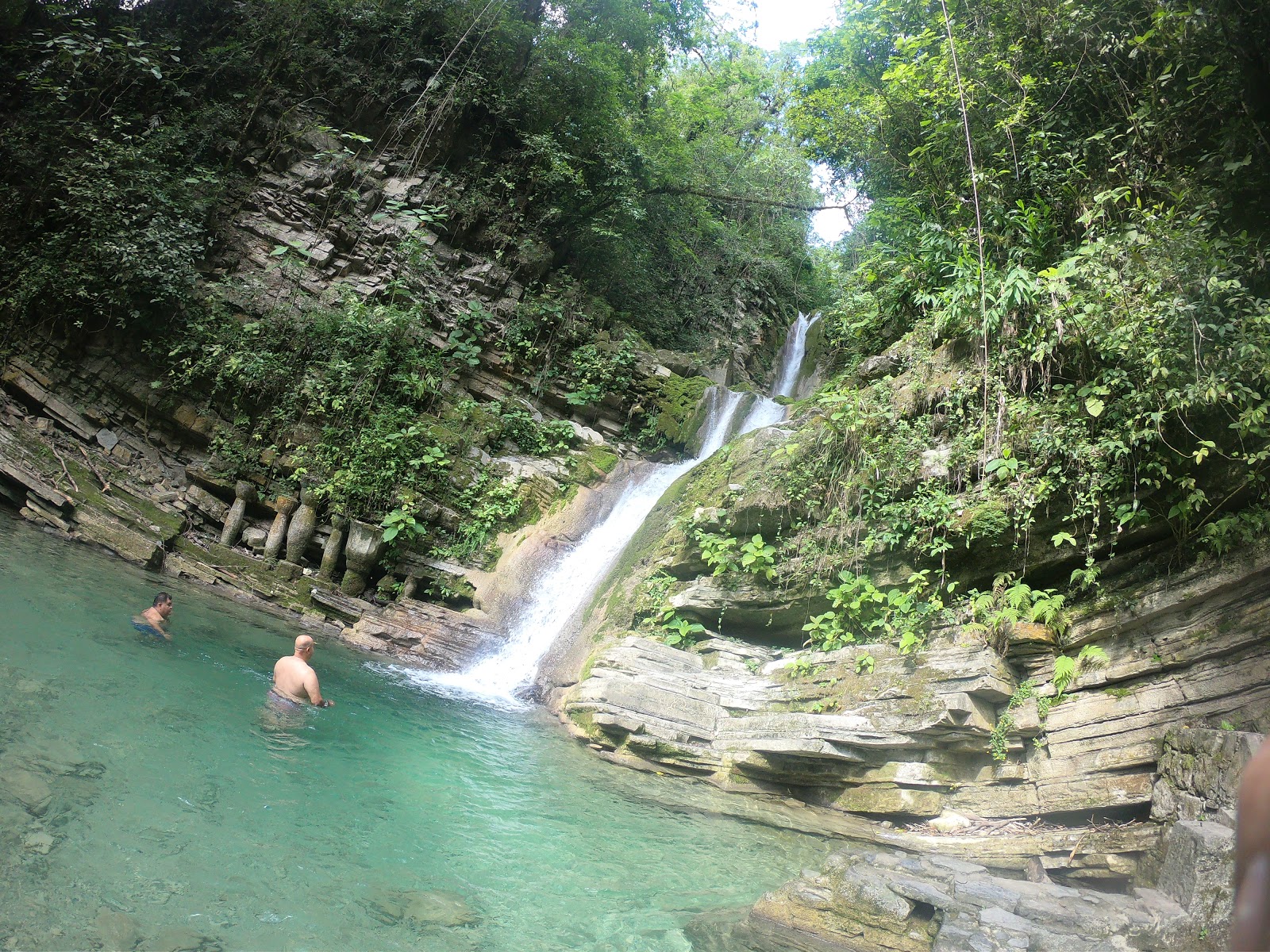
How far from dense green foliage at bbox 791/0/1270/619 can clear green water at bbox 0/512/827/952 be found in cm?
394

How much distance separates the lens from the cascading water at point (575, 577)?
978cm

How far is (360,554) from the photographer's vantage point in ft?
38.0

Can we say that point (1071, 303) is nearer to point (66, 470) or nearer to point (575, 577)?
point (575, 577)

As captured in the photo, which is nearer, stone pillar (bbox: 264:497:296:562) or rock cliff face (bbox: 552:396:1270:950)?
rock cliff face (bbox: 552:396:1270:950)

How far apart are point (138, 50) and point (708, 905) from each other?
63.4 ft

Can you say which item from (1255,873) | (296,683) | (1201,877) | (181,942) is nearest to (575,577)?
(296,683)

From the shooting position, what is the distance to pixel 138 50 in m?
14.7

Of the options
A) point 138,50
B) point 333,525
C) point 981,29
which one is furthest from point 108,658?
point 138,50

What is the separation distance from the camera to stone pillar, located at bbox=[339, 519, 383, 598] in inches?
456

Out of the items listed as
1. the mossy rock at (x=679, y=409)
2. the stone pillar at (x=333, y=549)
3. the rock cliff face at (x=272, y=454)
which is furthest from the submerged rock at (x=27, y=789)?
the mossy rock at (x=679, y=409)

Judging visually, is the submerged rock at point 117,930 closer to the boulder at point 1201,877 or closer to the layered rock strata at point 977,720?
the layered rock strata at point 977,720

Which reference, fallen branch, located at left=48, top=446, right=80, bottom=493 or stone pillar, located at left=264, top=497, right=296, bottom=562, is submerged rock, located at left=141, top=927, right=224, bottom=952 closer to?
stone pillar, located at left=264, top=497, right=296, bottom=562

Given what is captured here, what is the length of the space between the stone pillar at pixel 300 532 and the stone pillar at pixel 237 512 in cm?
87

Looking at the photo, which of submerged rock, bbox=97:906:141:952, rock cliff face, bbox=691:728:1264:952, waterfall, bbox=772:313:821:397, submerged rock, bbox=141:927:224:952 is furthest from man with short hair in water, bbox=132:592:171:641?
waterfall, bbox=772:313:821:397
